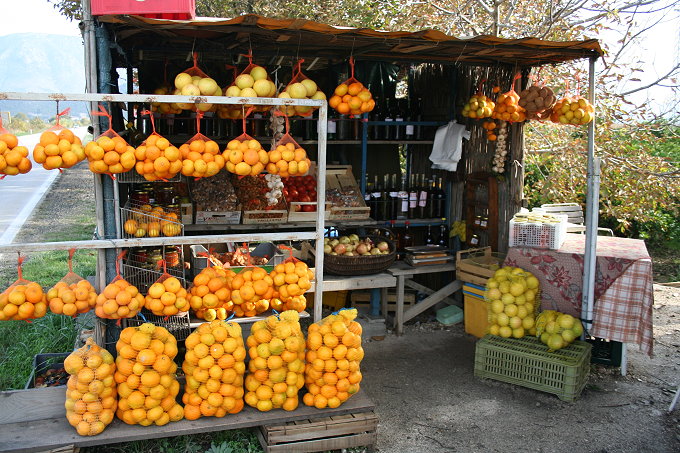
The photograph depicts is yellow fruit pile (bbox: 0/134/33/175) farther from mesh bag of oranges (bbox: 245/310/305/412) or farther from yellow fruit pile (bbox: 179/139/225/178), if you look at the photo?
mesh bag of oranges (bbox: 245/310/305/412)

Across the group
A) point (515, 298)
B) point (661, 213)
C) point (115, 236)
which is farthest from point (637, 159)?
point (115, 236)

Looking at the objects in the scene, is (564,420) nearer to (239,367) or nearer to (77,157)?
(239,367)

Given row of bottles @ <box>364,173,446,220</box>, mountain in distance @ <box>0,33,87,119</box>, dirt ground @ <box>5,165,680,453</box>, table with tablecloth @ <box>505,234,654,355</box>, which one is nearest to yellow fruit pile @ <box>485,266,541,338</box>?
table with tablecloth @ <box>505,234,654,355</box>

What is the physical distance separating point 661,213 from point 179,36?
10.9 meters

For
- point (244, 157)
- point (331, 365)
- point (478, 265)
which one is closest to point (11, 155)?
point (244, 157)

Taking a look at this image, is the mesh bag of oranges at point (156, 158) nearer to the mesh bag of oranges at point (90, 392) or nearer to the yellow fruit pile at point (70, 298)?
the yellow fruit pile at point (70, 298)

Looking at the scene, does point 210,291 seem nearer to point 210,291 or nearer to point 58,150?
point 210,291

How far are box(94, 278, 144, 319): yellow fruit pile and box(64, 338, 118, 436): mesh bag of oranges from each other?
10.4 inches

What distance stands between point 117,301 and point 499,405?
316cm

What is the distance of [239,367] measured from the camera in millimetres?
4012

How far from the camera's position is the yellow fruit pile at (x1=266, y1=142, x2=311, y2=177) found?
427 cm

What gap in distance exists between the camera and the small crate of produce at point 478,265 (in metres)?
6.33

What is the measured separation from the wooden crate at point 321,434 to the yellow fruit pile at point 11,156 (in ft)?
7.54

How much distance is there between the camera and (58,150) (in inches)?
146
